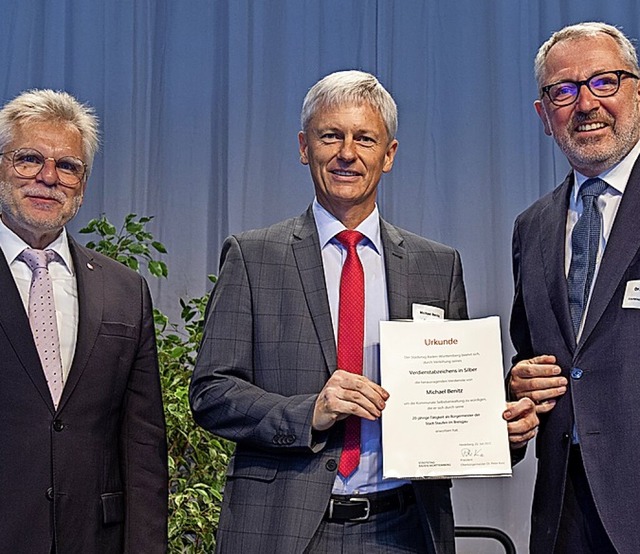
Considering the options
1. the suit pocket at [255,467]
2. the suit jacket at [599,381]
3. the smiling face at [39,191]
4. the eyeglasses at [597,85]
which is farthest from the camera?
the smiling face at [39,191]

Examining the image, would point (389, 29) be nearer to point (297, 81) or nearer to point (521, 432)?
point (297, 81)

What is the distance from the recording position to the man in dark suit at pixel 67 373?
2.22 meters

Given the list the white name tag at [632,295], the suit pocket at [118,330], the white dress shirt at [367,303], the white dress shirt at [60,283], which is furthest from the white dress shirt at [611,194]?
the white dress shirt at [60,283]

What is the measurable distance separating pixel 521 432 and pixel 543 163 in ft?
7.53

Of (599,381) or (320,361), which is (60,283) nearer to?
(320,361)

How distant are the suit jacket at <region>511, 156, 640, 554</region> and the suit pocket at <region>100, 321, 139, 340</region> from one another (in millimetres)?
992

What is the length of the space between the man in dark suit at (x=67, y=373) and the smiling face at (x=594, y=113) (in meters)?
1.17

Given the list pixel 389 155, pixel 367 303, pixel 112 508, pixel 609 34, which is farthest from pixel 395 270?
pixel 112 508

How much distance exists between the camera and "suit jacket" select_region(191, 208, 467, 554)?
6.92 ft

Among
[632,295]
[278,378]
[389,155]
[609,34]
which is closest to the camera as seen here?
[632,295]

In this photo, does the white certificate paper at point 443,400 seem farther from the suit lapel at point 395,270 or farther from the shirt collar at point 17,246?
the shirt collar at point 17,246

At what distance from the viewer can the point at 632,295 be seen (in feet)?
6.88

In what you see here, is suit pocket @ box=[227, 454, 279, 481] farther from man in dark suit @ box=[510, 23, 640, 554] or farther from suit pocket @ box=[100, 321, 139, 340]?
man in dark suit @ box=[510, 23, 640, 554]

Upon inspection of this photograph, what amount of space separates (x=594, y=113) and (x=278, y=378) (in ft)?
3.14
